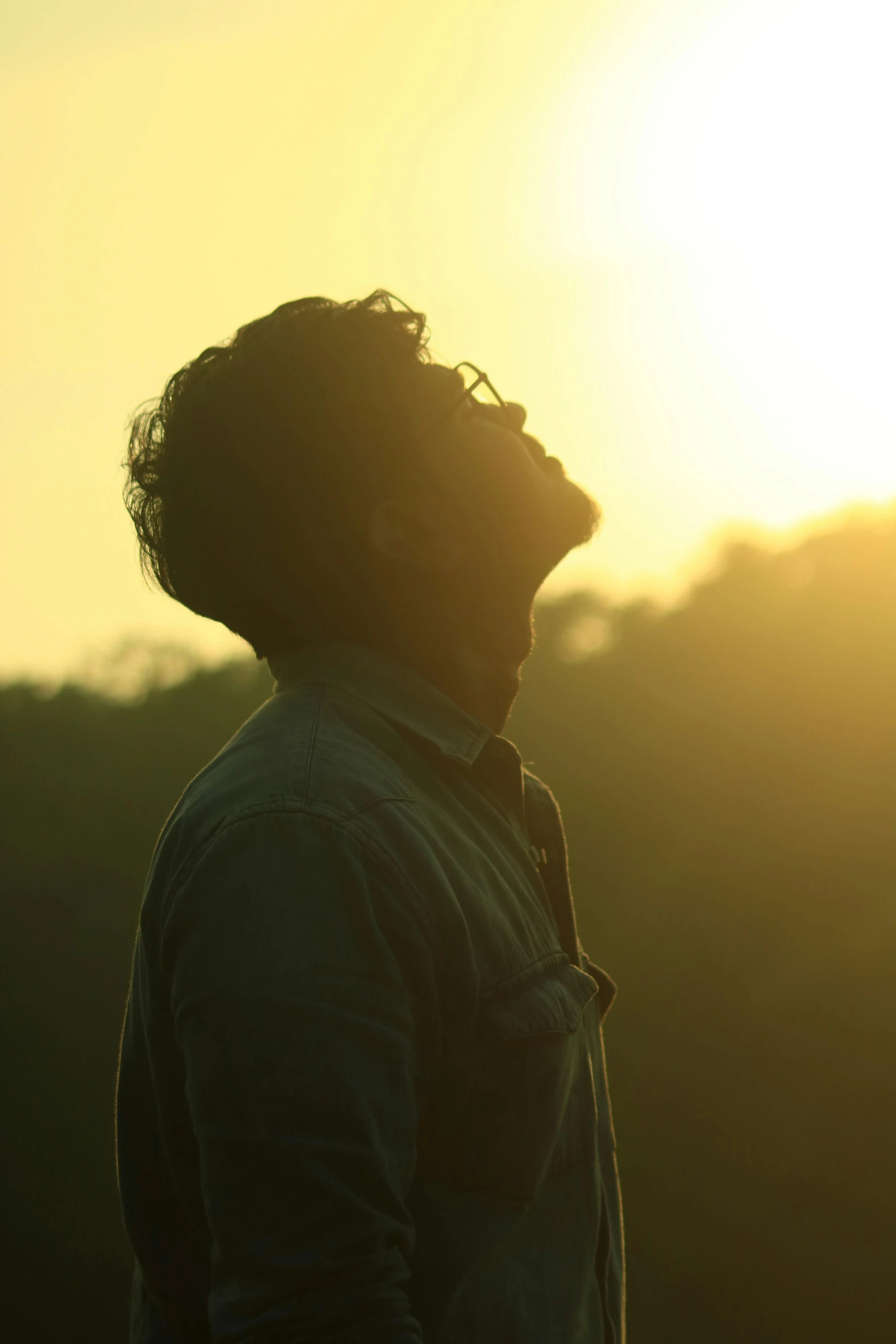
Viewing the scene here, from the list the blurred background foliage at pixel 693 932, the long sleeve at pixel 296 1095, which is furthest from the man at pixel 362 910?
the blurred background foliage at pixel 693 932

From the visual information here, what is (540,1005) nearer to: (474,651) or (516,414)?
(474,651)

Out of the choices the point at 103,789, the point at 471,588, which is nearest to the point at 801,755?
the point at 103,789

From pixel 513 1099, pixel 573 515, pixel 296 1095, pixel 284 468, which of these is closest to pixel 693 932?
pixel 573 515

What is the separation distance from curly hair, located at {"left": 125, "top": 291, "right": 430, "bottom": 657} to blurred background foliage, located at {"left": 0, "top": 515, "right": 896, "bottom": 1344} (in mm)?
19069

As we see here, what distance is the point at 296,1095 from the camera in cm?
127

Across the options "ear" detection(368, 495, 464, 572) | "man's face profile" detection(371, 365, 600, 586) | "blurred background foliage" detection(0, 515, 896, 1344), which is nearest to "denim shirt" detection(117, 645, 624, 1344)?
"ear" detection(368, 495, 464, 572)

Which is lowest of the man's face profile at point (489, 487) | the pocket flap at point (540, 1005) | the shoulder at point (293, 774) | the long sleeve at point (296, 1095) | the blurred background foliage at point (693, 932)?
the long sleeve at point (296, 1095)

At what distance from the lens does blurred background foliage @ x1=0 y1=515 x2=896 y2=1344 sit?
67.2 ft

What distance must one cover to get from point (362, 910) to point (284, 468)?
98cm

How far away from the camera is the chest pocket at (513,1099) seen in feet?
4.86

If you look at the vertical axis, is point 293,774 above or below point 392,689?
below

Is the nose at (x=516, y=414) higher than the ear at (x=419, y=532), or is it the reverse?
the nose at (x=516, y=414)

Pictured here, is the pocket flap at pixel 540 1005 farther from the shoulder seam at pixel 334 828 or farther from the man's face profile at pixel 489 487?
the man's face profile at pixel 489 487

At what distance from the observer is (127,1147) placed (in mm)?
1661
